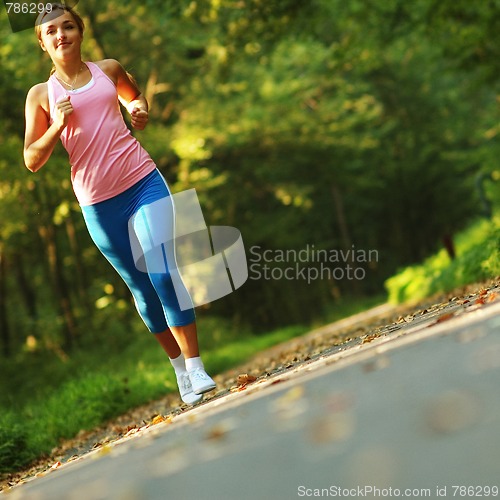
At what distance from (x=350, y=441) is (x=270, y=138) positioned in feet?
96.2

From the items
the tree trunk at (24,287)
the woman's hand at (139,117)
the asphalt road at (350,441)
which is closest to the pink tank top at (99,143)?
the woman's hand at (139,117)

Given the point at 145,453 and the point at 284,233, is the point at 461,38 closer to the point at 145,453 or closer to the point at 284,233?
the point at 145,453

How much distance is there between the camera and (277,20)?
15.9 m

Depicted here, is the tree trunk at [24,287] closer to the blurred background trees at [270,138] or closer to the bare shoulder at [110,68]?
the blurred background trees at [270,138]

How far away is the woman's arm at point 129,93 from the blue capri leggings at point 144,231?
0.34 meters

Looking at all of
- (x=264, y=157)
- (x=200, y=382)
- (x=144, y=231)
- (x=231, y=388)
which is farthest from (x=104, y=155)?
(x=264, y=157)

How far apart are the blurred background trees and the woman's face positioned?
9.52 meters

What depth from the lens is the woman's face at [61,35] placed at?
19.2 ft

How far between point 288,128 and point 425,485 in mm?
29947

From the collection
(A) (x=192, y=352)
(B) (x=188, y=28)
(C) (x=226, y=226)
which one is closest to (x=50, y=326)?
(C) (x=226, y=226)

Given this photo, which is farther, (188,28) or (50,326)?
(188,28)

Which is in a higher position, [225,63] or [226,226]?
[225,63]

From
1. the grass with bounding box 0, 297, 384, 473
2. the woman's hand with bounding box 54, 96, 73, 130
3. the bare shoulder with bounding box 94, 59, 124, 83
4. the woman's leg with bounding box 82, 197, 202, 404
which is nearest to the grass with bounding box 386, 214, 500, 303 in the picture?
the grass with bounding box 0, 297, 384, 473

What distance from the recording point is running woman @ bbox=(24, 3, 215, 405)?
5.80 metres
